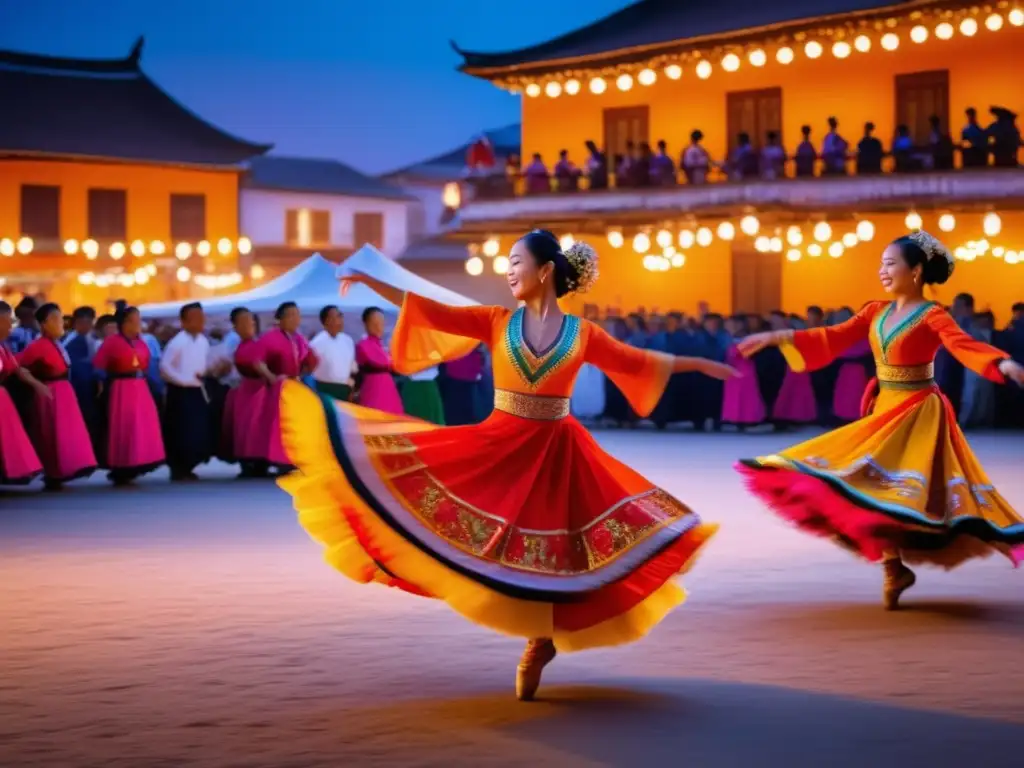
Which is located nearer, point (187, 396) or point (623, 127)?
point (187, 396)

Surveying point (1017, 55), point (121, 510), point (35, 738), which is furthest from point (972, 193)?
point (35, 738)

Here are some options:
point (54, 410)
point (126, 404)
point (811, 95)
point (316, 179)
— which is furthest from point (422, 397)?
point (316, 179)

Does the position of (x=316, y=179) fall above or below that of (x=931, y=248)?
above

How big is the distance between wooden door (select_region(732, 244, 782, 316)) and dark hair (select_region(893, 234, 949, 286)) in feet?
71.2

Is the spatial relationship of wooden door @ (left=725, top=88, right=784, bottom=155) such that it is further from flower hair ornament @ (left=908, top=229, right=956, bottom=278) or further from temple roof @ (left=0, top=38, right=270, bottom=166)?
flower hair ornament @ (left=908, top=229, right=956, bottom=278)

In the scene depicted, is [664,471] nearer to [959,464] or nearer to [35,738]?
[959,464]

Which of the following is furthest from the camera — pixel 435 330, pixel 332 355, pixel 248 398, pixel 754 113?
pixel 754 113

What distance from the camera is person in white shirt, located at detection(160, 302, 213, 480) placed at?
15.4 metres

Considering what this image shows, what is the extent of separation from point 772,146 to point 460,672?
22.6 m

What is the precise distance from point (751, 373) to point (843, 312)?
348cm

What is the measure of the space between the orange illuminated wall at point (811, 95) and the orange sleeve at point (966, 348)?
20.4 metres

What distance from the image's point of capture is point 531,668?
19.8 feet

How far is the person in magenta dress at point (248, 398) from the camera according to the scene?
1517cm

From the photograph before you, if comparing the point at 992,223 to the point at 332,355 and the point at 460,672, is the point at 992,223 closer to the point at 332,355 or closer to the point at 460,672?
the point at 332,355
